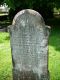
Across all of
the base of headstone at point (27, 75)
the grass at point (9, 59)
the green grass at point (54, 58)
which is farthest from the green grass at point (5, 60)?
the green grass at point (54, 58)

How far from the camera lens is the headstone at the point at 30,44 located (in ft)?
21.4

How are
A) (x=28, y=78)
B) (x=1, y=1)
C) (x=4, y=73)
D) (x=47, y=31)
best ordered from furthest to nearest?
(x=1, y=1), (x=4, y=73), (x=28, y=78), (x=47, y=31)

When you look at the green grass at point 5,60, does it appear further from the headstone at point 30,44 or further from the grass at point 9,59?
the headstone at point 30,44

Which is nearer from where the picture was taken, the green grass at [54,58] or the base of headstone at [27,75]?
the base of headstone at [27,75]

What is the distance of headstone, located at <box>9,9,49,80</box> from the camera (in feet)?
21.4

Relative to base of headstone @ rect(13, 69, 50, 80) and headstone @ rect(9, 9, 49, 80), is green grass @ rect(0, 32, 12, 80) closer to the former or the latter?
base of headstone @ rect(13, 69, 50, 80)

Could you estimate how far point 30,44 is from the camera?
263 inches

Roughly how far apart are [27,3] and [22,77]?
374 inches

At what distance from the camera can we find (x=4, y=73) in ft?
25.8

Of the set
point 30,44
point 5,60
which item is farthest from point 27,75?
point 5,60

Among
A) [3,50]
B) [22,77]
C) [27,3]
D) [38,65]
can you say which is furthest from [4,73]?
[27,3]

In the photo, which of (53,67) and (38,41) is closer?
(38,41)

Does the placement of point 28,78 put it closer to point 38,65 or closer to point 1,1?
point 38,65

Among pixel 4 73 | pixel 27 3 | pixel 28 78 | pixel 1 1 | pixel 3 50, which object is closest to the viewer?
pixel 28 78
